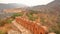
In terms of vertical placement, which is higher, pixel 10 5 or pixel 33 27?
pixel 33 27

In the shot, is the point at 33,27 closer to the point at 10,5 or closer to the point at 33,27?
the point at 33,27

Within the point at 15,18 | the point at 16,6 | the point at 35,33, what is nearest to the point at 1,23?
the point at 15,18

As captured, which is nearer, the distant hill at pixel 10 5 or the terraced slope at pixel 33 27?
the terraced slope at pixel 33 27

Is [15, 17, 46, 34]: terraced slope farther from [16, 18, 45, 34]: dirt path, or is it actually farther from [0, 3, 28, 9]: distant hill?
[0, 3, 28, 9]: distant hill

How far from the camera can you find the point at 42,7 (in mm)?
14328

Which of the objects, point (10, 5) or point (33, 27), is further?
point (10, 5)

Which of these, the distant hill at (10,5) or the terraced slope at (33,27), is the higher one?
the terraced slope at (33,27)

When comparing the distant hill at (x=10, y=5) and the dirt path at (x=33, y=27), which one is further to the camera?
the distant hill at (x=10, y=5)

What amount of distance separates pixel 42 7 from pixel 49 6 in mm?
703

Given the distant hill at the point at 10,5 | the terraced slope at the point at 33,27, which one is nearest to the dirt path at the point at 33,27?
the terraced slope at the point at 33,27

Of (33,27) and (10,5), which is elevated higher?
(33,27)

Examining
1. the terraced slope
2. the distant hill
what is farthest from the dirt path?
the distant hill

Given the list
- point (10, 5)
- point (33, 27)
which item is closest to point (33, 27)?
point (33, 27)

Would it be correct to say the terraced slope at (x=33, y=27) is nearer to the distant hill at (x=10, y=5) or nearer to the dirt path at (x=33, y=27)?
the dirt path at (x=33, y=27)
